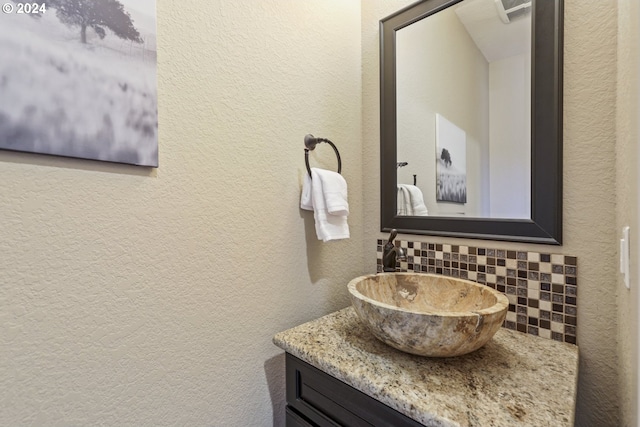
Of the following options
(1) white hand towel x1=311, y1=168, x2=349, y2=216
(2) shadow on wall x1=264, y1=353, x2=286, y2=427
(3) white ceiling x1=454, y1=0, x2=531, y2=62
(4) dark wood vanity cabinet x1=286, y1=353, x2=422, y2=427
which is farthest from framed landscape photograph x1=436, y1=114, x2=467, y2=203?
(2) shadow on wall x1=264, y1=353, x2=286, y2=427

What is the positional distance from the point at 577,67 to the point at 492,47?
27cm

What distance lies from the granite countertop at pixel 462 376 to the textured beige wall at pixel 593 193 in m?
0.10

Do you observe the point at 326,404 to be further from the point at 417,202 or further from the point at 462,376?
the point at 417,202

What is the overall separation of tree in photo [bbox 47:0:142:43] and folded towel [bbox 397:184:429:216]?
3.32 ft

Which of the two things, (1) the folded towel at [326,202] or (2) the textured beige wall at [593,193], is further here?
(1) the folded towel at [326,202]

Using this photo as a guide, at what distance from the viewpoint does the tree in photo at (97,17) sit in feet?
2.01

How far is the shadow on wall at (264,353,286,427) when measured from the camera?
1000 mm

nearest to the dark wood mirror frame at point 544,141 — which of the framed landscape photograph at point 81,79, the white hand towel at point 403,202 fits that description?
the white hand towel at point 403,202

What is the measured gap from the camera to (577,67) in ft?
2.73

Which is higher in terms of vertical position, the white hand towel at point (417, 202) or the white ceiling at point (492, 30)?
the white ceiling at point (492, 30)

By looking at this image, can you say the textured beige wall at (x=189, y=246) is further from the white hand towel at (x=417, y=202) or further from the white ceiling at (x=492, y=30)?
the white ceiling at (x=492, y=30)

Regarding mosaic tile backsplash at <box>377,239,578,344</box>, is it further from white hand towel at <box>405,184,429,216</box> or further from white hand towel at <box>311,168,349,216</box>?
white hand towel at <box>311,168,349,216</box>

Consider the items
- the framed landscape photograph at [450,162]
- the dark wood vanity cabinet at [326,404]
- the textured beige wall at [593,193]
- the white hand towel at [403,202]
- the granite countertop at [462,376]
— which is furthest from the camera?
the white hand towel at [403,202]

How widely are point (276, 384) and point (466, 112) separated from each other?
1208 mm
